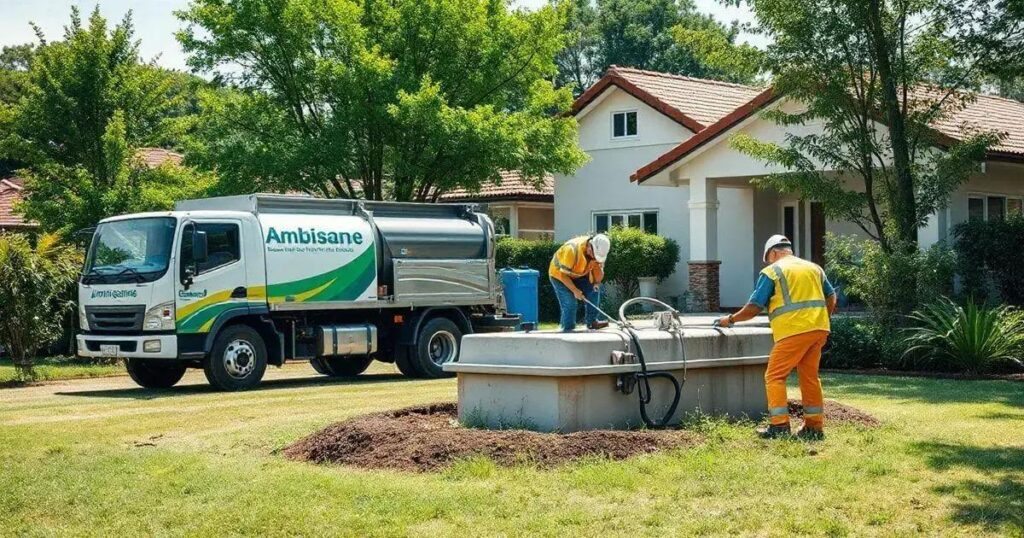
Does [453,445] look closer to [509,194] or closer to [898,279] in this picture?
[898,279]

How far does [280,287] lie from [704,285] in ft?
44.1

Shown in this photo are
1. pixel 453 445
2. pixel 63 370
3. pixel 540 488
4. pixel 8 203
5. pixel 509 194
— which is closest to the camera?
pixel 540 488

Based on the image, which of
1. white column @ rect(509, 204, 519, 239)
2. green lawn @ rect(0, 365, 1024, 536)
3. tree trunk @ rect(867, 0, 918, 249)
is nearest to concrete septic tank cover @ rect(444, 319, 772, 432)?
green lawn @ rect(0, 365, 1024, 536)

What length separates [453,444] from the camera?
34.6 ft

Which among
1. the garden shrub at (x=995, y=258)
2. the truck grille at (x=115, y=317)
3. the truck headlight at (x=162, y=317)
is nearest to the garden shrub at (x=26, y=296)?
the truck grille at (x=115, y=317)

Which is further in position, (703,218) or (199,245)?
(703,218)

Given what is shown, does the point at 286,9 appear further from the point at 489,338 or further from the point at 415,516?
the point at 415,516

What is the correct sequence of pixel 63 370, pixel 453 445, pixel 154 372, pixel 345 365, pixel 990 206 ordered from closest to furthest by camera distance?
pixel 453 445 → pixel 154 372 → pixel 345 365 → pixel 63 370 → pixel 990 206

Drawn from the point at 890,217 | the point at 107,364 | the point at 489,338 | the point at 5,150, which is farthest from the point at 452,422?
the point at 5,150

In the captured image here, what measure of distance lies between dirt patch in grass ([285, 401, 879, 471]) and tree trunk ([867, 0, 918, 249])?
1049cm

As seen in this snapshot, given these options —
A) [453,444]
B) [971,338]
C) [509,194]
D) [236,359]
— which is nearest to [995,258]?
[971,338]

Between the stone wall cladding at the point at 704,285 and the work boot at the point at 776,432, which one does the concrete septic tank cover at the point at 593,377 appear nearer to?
the work boot at the point at 776,432

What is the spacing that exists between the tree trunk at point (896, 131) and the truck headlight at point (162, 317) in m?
10.6

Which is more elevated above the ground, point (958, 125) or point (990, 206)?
point (958, 125)
